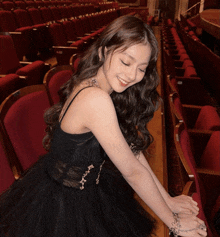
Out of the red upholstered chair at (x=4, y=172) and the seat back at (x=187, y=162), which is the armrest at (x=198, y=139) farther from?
the red upholstered chair at (x=4, y=172)

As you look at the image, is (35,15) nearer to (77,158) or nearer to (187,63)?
(187,63)

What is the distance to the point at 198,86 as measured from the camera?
185 centimetres

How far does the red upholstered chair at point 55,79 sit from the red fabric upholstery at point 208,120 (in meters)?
0.80

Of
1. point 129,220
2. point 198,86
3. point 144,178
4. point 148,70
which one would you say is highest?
point 148,70

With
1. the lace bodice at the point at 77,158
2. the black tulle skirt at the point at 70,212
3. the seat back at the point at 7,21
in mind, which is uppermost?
the seat back at the point at 7,21

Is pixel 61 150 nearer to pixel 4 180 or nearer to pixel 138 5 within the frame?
pixel 4 180

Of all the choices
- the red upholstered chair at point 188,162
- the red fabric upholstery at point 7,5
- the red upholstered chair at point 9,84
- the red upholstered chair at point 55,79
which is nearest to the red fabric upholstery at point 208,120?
the red upholstered chair at point 188,162

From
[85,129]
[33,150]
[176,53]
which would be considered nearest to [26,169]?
[33,150]

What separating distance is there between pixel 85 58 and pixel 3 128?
1.22ft

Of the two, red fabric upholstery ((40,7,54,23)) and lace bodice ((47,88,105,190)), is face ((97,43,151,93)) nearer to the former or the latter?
lace bodice ((47,88,105,190))

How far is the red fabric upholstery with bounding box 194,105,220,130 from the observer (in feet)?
3.60

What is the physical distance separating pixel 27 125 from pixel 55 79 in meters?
0.38

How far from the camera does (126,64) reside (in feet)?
1.95

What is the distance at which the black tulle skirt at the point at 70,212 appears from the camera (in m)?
0.61
